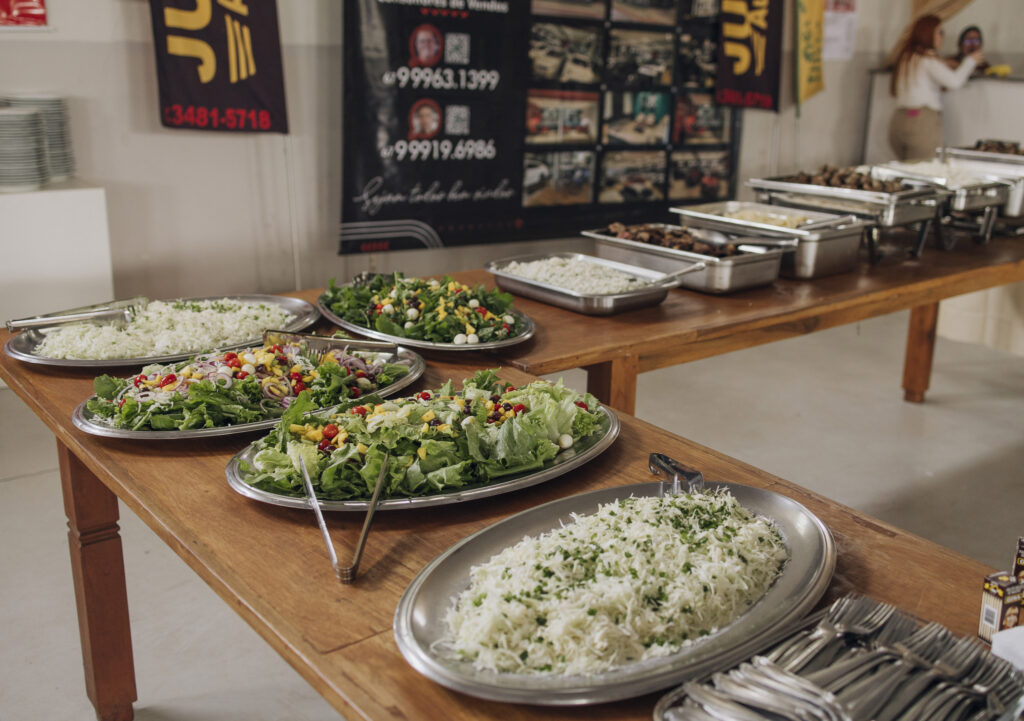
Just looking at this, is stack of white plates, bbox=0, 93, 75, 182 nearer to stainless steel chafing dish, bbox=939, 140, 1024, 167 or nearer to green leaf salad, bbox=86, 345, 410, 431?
green leaf salad, bbox=86, 345, 410, 431

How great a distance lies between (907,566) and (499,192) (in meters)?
4.21

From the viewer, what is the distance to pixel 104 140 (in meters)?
4.08

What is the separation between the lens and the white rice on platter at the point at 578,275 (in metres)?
2.45

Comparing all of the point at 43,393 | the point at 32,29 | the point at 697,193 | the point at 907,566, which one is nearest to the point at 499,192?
the point at 697,193

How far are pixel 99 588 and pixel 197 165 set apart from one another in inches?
112

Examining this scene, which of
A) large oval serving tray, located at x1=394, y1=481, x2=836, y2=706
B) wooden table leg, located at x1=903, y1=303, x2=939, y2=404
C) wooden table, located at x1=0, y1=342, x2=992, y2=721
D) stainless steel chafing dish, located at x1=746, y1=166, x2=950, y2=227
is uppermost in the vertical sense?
stainless steel chafing dish, located at x1=746, y1=166, x2=950, y2=227

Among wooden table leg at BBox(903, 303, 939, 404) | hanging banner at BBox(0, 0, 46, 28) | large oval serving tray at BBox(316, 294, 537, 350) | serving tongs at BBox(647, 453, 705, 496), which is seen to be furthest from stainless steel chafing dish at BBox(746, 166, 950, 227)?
hanging banner at BBox(0, 0, 46, 28)

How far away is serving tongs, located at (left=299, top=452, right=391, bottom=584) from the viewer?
111 cm

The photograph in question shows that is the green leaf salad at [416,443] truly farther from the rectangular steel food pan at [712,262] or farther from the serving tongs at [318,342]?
the rectangular steel food pan at [712,262]

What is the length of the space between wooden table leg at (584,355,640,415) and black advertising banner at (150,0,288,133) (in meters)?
2.78

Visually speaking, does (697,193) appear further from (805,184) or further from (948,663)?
(948,663)

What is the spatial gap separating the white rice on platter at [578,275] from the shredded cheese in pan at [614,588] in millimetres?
1301

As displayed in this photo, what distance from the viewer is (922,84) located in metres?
6.47

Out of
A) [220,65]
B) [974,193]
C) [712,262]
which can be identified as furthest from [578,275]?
[220,65]
